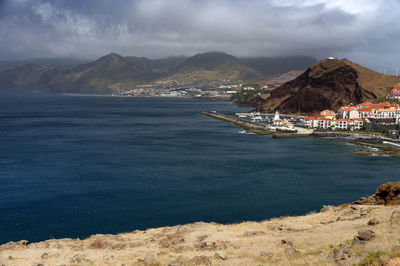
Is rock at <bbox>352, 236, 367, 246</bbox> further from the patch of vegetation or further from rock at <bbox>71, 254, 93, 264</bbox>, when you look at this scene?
rock at <bbox>71, 254, 93, 264</bbox>

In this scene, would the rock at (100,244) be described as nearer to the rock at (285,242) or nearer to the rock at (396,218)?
the rock at (285,242)

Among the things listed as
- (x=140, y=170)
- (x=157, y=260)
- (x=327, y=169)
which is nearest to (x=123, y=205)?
(x=140, y=170)

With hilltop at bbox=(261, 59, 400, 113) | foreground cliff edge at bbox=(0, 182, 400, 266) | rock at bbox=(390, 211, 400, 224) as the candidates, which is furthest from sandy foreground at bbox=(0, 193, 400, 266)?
hilltop at bbox=(261, 59, 400, 113)

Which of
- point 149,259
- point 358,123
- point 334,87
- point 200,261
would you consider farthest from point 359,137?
point 149,259

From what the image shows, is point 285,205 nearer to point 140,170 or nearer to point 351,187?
point 351,187

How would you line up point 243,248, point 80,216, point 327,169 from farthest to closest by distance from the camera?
1. point 327,169
2. point 80,216
3. point 243,248

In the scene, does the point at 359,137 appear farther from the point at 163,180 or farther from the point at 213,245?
the point at 213,245

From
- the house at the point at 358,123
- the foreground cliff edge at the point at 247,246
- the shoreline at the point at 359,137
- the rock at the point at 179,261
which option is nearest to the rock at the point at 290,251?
the foreground cliff edge at the point at 247,246

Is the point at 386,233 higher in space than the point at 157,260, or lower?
higher
